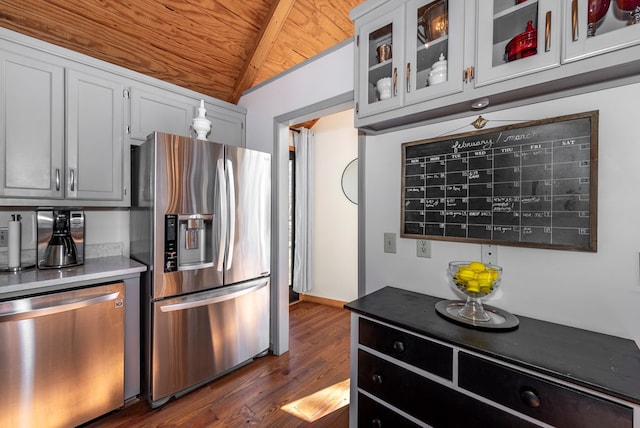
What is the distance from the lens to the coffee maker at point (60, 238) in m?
1.82

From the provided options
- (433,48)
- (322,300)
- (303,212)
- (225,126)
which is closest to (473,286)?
(433,48)

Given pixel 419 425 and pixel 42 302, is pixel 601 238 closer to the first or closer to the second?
pixel 419 425

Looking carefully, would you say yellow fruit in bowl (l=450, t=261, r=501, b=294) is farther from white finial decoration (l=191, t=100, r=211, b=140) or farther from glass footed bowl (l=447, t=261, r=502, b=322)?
white finial decoration (l=191, t=100, r=211, b=140)

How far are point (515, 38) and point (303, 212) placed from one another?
3.01m

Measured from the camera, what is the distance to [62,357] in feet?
5.02

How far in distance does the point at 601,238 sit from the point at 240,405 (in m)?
2.24

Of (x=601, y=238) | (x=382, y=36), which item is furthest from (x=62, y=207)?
(x=601, y=238)

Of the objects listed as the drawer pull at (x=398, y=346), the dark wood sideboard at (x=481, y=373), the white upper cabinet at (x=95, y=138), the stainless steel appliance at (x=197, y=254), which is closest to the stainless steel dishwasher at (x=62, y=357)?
the stainless steel appliance at (x=197, y=254)

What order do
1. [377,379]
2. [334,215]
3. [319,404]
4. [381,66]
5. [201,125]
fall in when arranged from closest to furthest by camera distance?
1. [377,379]
2. [381,66]
3. [319,404]
4. [201,125]
5. [334,215]

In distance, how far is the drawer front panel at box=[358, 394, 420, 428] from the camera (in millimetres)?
1238

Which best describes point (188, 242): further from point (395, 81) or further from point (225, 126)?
point (395, 81)

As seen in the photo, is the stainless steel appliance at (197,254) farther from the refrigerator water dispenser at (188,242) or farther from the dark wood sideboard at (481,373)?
the dark wood sideboard at (481,373)

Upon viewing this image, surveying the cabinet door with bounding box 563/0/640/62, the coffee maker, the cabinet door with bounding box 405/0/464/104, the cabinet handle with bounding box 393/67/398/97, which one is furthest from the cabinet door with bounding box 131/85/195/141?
the cabinet door with bounding box 563/0/640/62

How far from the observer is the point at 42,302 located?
1.48m
